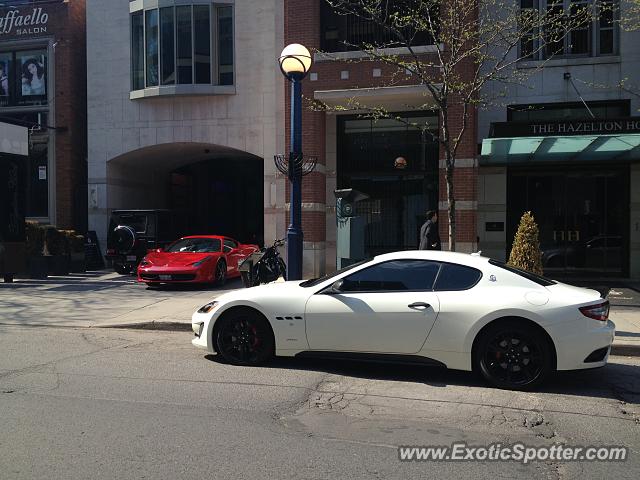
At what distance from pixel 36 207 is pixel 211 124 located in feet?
24.6

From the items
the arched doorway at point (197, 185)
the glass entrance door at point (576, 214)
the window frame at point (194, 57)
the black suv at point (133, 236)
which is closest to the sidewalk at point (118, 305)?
the black suv at point (133, 236)

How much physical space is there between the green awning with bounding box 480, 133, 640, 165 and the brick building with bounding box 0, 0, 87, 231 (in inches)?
551

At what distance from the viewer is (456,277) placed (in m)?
6.02

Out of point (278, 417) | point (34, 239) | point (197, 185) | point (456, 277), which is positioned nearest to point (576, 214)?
point (456, 277)

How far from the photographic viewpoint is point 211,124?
699 inches

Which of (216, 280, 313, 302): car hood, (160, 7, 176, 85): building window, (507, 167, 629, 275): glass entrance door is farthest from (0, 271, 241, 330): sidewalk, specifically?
(507, 167, 629, 275): glass entrance door

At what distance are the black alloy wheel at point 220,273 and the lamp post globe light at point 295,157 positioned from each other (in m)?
5.07

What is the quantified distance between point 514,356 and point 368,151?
11674 mm

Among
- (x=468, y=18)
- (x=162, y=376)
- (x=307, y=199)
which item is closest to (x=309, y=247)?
(x=307, y=199)

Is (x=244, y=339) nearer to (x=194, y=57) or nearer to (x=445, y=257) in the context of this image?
(x=445, y=257)

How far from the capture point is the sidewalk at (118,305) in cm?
925

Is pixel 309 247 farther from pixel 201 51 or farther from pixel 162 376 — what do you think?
pixel 162 376

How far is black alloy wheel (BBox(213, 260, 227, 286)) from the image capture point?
1411 cm

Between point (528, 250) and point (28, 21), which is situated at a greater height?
point (28, 21)
